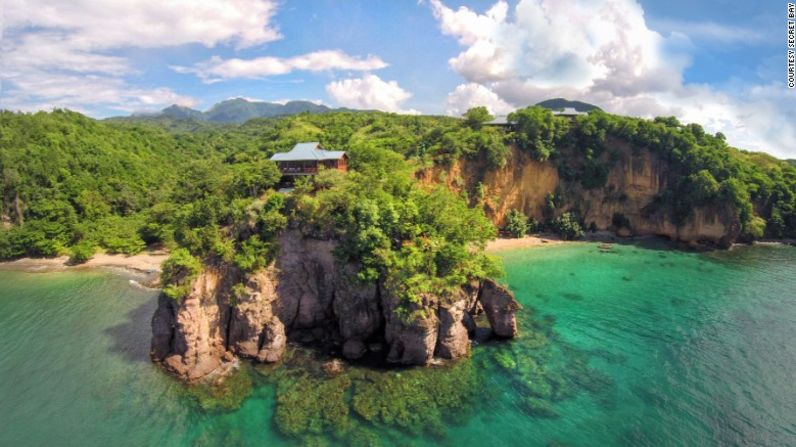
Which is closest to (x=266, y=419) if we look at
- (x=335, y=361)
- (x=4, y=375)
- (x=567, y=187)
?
(x=335, y=361)

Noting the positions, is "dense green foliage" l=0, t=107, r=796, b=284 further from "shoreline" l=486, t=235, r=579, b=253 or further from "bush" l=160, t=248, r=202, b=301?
"shoreline" l=486, t=235, r=579, b=253

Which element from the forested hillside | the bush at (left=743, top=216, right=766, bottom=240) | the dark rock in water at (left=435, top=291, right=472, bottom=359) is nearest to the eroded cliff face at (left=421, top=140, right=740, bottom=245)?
the forested hillside

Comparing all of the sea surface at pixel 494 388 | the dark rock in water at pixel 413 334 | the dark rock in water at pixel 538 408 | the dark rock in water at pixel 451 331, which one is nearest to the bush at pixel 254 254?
the sea surface at pixel 494 388

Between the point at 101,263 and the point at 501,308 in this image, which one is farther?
the point at 101,263

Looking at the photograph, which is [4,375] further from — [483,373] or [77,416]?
[483,373]

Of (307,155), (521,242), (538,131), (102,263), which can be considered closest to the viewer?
(307,155)

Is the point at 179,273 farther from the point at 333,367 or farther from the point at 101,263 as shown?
the point at 101,263

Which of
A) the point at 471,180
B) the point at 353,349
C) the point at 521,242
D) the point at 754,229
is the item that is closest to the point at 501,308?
the point at 353,349

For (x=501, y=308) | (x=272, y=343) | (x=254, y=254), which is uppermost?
(x=254, y=254)
